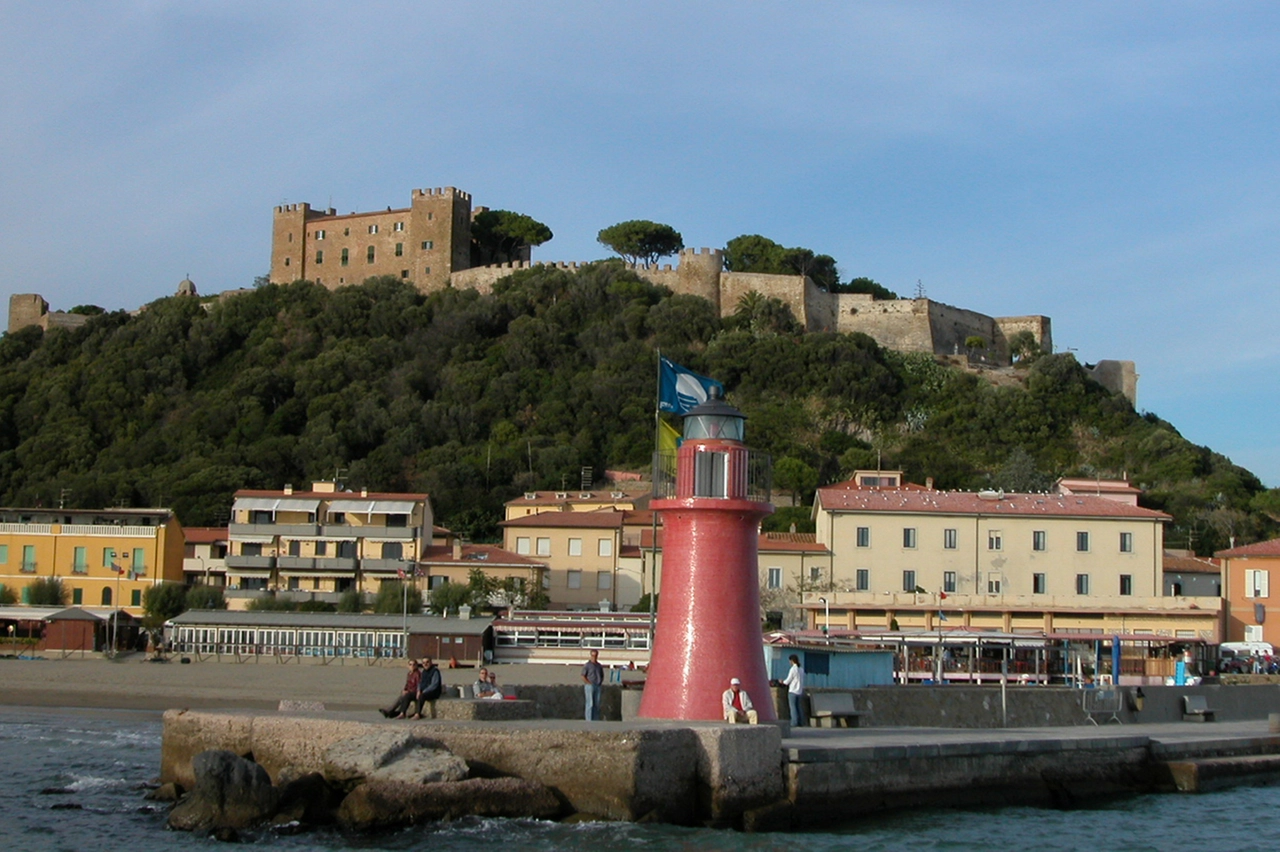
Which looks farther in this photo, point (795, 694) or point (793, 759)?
point (795, 694)

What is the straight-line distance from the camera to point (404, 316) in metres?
81.3

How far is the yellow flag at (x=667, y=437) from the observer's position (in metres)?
17.0

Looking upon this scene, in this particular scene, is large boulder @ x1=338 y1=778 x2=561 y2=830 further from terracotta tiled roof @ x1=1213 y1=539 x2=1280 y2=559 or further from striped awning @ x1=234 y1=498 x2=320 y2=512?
striped awning @ x1=234 y1=498 x2=320 y2=512

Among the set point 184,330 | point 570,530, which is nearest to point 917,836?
point 570,530

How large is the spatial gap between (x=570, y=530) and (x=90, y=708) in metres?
Answer: 19.4

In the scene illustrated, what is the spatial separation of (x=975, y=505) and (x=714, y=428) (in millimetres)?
31160

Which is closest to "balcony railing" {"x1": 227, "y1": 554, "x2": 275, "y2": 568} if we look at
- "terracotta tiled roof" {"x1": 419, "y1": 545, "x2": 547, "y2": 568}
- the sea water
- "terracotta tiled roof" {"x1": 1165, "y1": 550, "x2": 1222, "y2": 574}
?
"terracotta tiled roof" {"x1": 419, "y1": 545, "x2": 547, "y2": 568}

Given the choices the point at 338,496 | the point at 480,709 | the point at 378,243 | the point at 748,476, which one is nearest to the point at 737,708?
the point at 748,476

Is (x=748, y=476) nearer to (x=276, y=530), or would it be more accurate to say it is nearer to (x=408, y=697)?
(x=408, y=697)

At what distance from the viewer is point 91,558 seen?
47812 millimetres

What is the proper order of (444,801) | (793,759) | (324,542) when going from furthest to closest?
(324,542), (793,759), (444,801)

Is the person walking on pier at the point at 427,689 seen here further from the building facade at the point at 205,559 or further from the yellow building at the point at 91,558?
the building facade at the point at 205,559

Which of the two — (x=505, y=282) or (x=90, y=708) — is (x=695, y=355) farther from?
(x=90, y=708)

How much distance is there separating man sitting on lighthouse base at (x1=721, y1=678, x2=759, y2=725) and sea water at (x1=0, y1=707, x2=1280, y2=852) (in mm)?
1186
